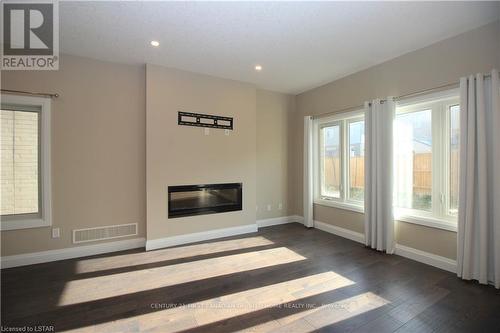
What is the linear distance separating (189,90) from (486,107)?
4.00m

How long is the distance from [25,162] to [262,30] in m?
3.64

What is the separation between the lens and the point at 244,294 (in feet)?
7.88

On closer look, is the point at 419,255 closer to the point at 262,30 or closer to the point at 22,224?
the point at 262,30

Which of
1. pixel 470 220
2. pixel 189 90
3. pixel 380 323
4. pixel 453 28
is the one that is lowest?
pixel 380 323

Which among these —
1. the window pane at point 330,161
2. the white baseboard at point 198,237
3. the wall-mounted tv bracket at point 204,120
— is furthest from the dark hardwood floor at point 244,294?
the wall-mounted tv bracket at point 204,120

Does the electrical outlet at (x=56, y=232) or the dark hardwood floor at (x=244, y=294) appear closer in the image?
the dark hardwood floor at (x=244, y=294)

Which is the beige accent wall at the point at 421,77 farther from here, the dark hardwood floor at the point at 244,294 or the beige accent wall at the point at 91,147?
the beige accent wall at the point at 91,147

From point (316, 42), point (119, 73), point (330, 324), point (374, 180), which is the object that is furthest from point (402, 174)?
point (119, 73)

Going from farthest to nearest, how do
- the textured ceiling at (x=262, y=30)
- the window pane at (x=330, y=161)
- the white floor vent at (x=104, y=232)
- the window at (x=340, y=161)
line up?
1. the window pane at (x=330, y=161)
2. the window at (x=340, y=161)
3. the white floor vent at (x=104, y=232)
4. the textured ceiling at (x=262, y=30)

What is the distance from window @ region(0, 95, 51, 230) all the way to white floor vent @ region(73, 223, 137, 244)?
0.44 meters

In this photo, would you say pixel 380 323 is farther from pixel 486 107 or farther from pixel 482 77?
pixel 482 77

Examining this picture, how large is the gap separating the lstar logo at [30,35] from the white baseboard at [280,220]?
437 centimetres

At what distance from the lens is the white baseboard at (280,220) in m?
5.02

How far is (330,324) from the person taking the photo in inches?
76.7
